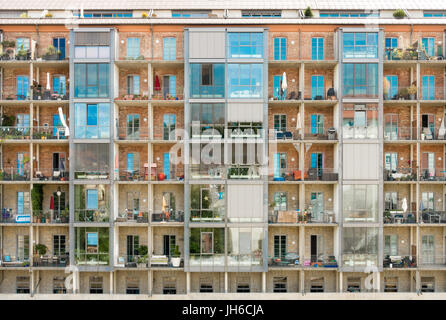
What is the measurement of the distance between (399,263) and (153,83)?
2093cm

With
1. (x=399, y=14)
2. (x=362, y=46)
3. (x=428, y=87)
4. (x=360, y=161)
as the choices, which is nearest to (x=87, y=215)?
(x=360, y=161)

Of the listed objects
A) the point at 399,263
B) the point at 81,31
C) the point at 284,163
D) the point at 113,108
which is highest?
the point at 81,31

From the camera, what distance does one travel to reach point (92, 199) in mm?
29188

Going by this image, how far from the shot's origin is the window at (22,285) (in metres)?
30.3

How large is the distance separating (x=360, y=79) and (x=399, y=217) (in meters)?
9.76

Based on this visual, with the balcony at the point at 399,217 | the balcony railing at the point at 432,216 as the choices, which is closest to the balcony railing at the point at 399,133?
the balcony at the point at 399,217

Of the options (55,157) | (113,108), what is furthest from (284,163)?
(55,157)

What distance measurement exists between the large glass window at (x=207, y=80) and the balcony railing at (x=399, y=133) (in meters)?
11.8

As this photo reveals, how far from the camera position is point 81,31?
2923 cm

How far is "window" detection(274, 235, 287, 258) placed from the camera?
30.2 metres

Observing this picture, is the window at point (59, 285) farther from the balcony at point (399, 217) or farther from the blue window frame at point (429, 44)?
the blue window frame at point (429, 44)

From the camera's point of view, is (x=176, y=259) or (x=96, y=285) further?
(x=96, y=285)

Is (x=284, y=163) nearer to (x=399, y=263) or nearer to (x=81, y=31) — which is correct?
(x=399, y=263)

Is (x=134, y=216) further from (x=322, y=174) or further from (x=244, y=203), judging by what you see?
(x=322, y=174)
